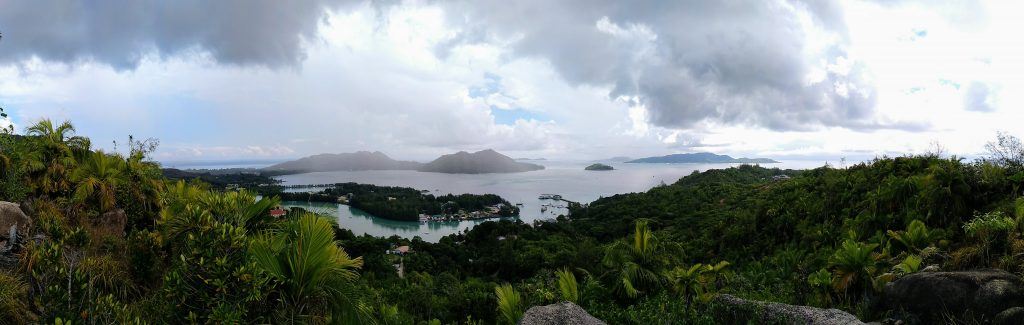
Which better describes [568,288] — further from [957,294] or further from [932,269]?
[932,269]

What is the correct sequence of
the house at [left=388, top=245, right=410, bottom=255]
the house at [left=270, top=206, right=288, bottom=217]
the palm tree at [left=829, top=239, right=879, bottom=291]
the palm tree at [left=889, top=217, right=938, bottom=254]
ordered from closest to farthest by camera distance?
the house at [left=270, top=206, right=288, bottom=217]
the palm tree at [left=829, top=239, right=879, bottom=291]
the palm tree at [left=889, top=217, right=938, bottom=254]
the house at [left=388, top=245, right=410, bottom=255]

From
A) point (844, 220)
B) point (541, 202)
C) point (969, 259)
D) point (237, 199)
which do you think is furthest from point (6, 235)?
point (541, 202)

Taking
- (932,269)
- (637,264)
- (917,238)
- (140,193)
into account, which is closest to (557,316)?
(637,264)

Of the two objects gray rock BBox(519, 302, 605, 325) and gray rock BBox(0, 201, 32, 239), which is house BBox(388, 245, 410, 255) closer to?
gray rock BBox(0, 201, 32, 239)

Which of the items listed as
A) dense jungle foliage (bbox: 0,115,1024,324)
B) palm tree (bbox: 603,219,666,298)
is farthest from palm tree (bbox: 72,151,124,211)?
palm tree (bbox: 603,219,666,298)

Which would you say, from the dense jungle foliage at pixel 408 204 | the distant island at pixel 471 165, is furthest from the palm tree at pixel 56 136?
the distant island at pixel 471 165
